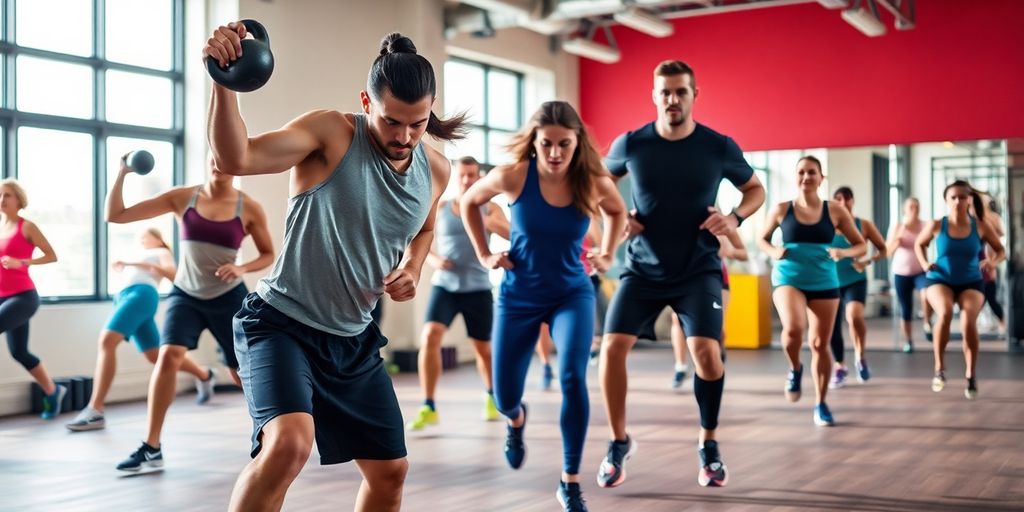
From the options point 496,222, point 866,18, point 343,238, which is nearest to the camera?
point 343,238

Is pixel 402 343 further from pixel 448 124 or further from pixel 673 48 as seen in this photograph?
pixel 448 124

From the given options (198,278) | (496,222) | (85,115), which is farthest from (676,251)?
(85,115)

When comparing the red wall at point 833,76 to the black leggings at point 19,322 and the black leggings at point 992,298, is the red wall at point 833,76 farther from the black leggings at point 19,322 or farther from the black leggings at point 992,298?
the black leggings at point 19,322

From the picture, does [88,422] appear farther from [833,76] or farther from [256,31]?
[833,76]

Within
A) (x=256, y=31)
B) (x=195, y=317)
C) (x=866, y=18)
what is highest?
(x=866, y=18)

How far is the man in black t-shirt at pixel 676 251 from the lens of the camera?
14.2 feet

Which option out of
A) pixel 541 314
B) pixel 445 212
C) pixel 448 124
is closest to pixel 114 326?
pixel 445 212

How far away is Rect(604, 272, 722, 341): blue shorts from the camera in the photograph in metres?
4.27

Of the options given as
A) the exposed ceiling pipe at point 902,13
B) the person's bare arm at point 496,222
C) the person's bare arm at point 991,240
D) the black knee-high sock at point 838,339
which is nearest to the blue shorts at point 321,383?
the person's bare arm at point 496,222

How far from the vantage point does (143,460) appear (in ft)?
16.2

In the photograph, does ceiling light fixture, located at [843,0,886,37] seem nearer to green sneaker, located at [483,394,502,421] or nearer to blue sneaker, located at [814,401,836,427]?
blue sneaker, located at [814,401,836,427]

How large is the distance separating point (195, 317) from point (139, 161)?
753mm

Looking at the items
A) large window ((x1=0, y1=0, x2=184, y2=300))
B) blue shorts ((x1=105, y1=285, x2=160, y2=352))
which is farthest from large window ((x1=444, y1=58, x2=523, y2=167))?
blue shorts ((x1=105, y1=285, x2=160, y2=352))

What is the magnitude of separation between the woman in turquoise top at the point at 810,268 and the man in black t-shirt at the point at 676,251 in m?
1.70
